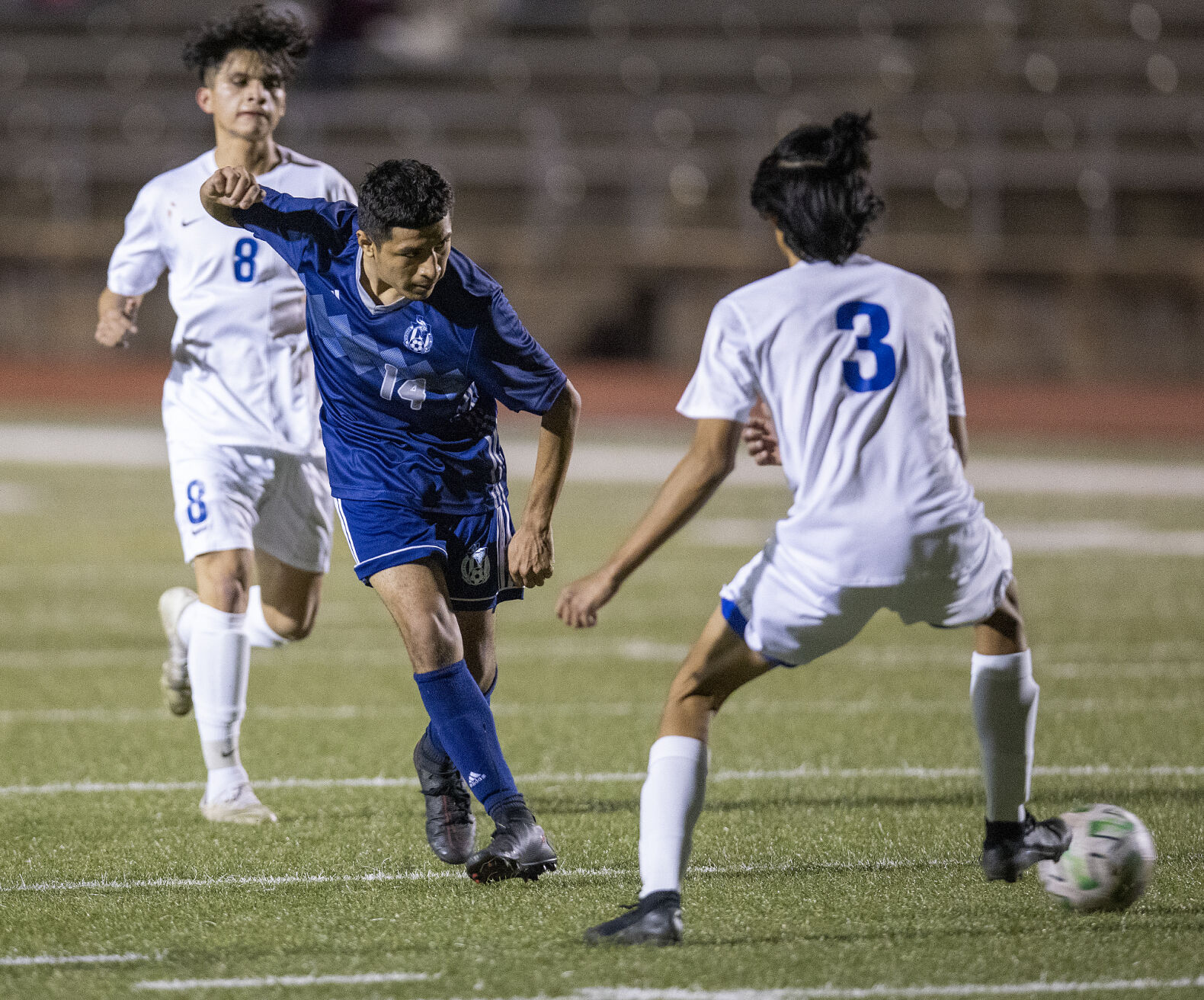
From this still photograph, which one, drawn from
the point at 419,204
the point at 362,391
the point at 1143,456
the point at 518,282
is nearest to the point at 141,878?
the point at 362,391

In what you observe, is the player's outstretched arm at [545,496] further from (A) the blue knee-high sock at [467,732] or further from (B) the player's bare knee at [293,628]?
(B) the player's bare knee at [293,628]

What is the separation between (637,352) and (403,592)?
57.9ft

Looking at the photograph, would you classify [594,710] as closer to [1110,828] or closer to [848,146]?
[1110,828]

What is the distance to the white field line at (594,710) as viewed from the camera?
7.12 meters

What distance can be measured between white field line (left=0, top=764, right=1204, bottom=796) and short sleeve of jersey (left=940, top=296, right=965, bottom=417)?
228 centimetres

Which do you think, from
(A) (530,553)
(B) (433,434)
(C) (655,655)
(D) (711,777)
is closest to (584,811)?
(D) (711,777)

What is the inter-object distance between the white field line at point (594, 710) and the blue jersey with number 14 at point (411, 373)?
105 inches

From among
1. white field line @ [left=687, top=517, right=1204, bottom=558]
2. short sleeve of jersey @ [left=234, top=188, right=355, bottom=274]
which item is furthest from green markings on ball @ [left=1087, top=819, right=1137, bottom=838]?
white field line @ [left=687, top=517, right=1204, bottom=558]

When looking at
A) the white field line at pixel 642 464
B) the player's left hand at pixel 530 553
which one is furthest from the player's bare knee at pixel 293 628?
the white field line at pixel 642 464

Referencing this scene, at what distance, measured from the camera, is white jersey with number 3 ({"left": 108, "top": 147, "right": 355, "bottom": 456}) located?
5.56 metres

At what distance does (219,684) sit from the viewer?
5.46 m

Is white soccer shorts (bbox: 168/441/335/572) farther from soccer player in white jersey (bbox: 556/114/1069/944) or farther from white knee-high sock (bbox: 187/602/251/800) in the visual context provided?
soccer player in white jersey (bbox: 556/114/1069/944)

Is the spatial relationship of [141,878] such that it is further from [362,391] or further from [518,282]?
[518,282]

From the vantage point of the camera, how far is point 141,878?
4.58m
